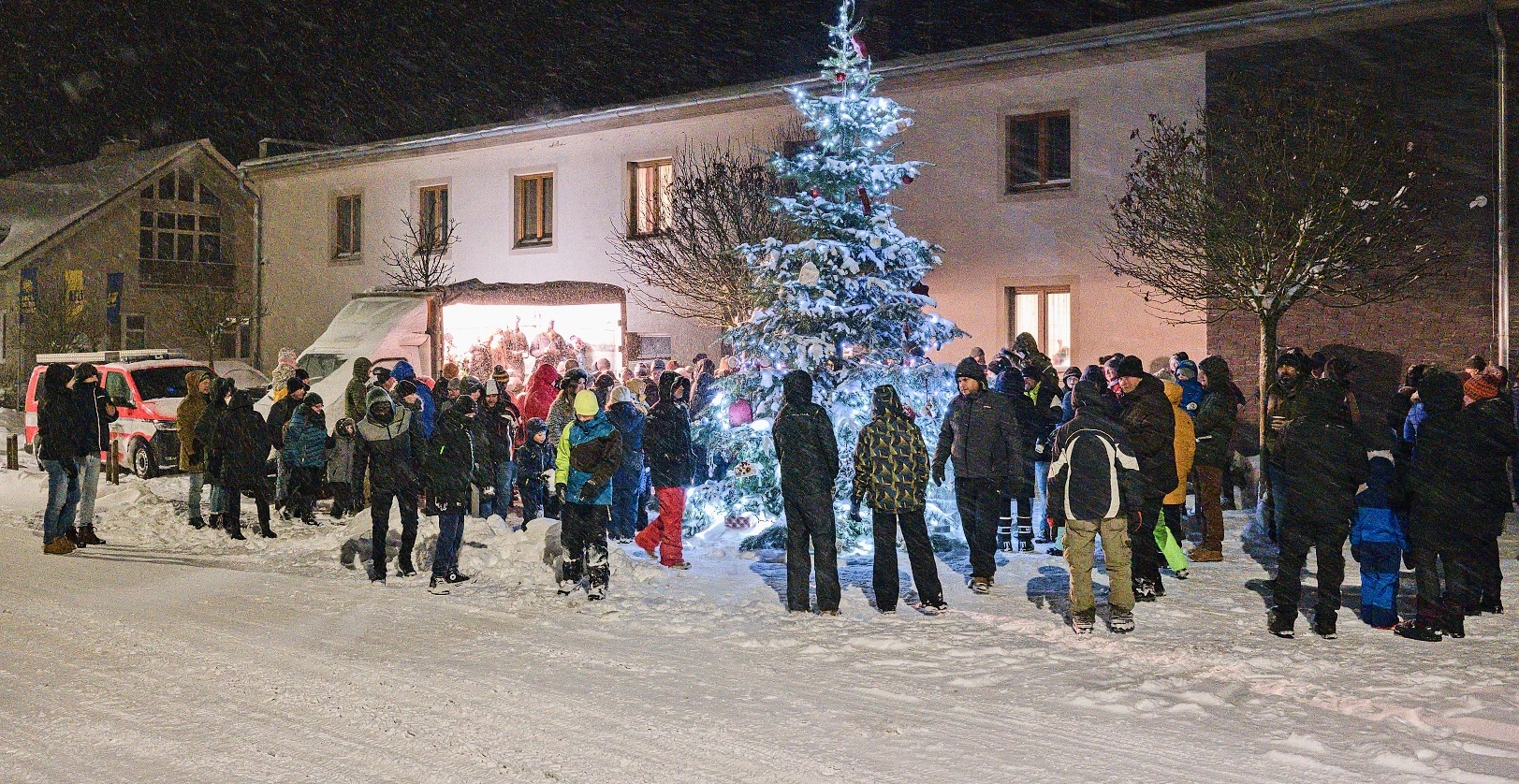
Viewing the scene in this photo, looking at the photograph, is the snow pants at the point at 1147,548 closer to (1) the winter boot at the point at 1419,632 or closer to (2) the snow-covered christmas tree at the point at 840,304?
(1) the winter boot at the point at 1419,632

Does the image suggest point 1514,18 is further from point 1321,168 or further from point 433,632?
point 433,632

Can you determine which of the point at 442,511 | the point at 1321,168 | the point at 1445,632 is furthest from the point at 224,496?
the point at 1321,168

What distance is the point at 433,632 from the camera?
27.3 ft

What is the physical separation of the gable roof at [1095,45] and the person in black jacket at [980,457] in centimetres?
909

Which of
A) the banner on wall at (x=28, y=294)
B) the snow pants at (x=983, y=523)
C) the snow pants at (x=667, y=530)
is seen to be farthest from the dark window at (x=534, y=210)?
the banner on wall at (x=28, y=294)

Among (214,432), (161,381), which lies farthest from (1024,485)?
(161,381)

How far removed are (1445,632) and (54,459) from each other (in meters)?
11.7

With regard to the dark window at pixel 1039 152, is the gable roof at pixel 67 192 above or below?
above

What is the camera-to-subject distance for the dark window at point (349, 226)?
30.8 m

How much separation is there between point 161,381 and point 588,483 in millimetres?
12786

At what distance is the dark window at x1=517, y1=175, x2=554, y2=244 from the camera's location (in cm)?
2727

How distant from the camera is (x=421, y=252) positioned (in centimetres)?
2744

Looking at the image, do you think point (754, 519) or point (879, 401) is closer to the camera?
point (879, 401)

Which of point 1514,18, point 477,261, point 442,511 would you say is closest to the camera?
point 442,511
